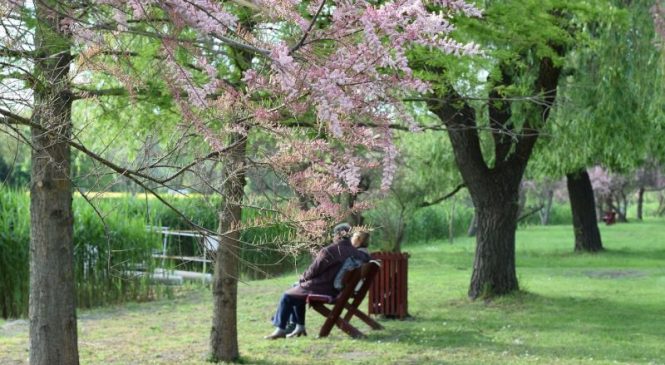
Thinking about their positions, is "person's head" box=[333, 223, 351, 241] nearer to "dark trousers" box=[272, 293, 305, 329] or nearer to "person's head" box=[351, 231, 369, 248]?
"dark trousers" box=[272, 293, 305, 329]

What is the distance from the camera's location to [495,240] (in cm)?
1411

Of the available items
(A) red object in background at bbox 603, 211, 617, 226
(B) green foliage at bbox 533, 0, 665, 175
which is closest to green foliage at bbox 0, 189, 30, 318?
(B) green foliage at bbox 533, 0, 665, 175

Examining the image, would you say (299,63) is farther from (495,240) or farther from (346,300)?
(495,240)

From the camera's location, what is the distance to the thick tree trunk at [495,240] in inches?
553

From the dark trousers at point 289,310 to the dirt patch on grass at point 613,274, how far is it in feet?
33.3

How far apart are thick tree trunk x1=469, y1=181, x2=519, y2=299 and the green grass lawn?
29cm

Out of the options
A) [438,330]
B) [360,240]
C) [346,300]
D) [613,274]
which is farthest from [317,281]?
[613,274]

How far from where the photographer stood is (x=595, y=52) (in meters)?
12.0

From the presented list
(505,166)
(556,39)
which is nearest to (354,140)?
(556,39)

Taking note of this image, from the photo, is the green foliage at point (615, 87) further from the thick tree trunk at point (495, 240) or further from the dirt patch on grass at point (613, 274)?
the dirt patch on grass at point (613, 274)

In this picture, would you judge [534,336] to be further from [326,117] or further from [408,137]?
[408,137]

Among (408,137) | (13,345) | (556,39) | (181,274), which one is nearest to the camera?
(556,39)

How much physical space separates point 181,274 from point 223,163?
552 inches

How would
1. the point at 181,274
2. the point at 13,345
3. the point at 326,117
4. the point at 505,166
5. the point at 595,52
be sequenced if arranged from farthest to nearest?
the point at 181,274
the point at 505,166
the point at 595,52
the point at 13,345
the point at 326,117
